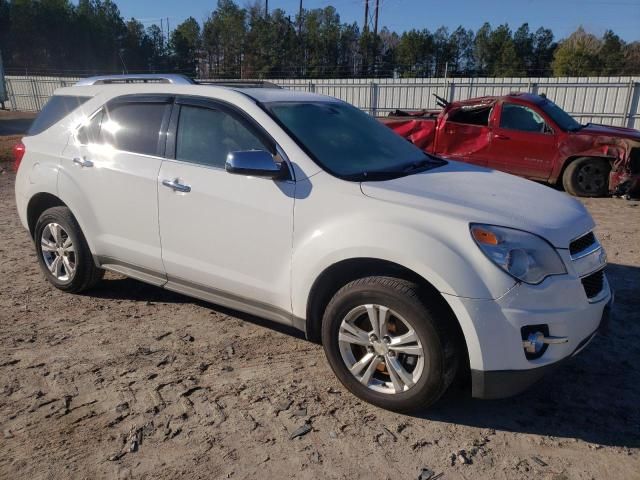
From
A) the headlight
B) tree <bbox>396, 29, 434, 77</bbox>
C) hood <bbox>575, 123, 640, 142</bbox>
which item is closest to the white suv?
the headlight

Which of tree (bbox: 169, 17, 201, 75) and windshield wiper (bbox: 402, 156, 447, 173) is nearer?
windshield wiper (bbox: 402, 156, 447, 173)

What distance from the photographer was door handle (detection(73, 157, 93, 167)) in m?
4.09

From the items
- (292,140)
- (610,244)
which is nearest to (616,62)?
(610,244)

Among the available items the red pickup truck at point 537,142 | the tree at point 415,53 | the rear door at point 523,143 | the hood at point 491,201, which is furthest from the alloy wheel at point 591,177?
the tree at point 415,53

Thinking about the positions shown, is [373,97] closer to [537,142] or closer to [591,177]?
[537,142]

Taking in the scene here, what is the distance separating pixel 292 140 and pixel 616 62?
5364 cm

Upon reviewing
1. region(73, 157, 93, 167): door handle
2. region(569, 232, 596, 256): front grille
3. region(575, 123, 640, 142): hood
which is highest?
region(73, 157, 93, 167): door handle

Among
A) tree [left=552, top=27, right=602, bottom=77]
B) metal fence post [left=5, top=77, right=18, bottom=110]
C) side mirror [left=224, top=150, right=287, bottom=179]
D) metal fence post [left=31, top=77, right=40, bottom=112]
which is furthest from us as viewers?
tree [left=552, top=27, right=602, bottom=77]

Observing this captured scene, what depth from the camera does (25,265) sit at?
5.40 meters

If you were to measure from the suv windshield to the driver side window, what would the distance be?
620 cm

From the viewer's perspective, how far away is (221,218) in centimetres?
337

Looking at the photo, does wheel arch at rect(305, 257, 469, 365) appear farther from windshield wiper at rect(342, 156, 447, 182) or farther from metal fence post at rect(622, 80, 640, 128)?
metal fence post at rect(622, 80, 640, 128)

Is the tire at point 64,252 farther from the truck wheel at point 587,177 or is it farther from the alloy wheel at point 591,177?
the alloy wheel at point 591,177

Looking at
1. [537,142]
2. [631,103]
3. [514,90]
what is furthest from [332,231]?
[514,90]
